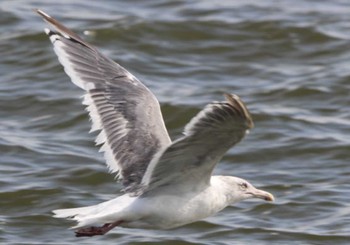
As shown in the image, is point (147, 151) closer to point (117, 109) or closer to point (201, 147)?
point (117, 109)

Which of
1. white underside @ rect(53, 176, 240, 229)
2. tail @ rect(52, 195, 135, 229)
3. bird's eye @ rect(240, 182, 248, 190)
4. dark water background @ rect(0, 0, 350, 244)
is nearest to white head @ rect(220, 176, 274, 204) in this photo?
bird's eye @ rect(240, 182, 248, 190)

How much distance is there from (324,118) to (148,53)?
258 cm

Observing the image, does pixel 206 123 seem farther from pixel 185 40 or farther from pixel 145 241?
pixel 185 40

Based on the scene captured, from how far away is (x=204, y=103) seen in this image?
11.4 metres

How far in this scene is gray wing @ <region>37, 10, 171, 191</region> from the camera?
7.14 meters

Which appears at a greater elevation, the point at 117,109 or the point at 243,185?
the point at 117,109

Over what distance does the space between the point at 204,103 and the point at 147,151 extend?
430 cm

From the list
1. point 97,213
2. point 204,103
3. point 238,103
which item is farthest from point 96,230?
point 204,103

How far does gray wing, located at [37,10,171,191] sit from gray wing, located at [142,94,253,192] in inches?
15.7

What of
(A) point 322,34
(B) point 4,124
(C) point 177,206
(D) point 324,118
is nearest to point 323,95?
(D) point 324,118

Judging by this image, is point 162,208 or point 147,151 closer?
point 162,208

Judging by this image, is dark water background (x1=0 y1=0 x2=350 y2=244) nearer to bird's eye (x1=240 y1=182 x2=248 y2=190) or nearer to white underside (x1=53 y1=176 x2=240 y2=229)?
bird's eye (x1=240 y1=182 x2=248 y2=190)

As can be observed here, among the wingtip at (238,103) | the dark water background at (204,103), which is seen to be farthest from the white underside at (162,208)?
the dark water background at (204,103)

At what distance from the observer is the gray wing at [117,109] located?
7.14 meters
